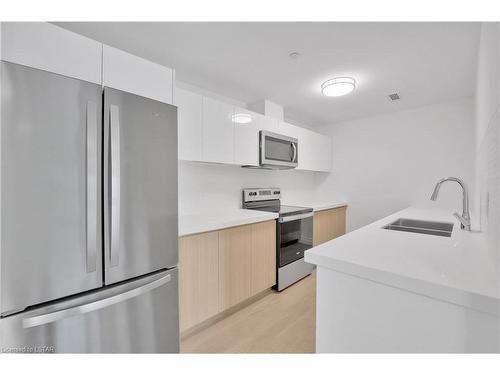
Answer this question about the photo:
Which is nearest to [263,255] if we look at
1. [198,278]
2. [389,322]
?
[198,278]

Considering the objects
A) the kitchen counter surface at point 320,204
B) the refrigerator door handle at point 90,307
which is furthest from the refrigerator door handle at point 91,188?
the kitchen counter surface at point 320,204

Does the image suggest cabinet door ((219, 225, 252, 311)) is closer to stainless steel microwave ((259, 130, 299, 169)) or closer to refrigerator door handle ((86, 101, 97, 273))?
stainless steel microwave ((259, 130, 299, 169))

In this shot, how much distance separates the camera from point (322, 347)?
3.33ft

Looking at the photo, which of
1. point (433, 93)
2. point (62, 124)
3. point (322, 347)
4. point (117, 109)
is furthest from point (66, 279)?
point (433, 93)

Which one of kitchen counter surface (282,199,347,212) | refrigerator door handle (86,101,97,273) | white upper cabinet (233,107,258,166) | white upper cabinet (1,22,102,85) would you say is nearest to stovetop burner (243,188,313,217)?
kitchen counter surface (282,199,347,212)

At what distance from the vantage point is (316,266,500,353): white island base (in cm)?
67

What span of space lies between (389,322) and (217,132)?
1.87 metres

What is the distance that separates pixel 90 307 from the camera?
1.06 m

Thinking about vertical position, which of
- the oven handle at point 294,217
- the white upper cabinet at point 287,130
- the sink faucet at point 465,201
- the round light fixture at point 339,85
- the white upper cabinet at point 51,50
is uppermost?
the round light fixture at point 339,85

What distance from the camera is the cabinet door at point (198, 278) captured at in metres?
1.65

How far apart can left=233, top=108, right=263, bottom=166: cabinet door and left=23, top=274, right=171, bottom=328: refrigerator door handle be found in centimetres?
141

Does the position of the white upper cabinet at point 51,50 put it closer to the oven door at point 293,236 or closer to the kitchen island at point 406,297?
the kitchen island at point 406,297

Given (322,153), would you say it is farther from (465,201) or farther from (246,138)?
(465,201)

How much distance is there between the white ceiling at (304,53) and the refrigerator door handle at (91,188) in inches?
31.3
